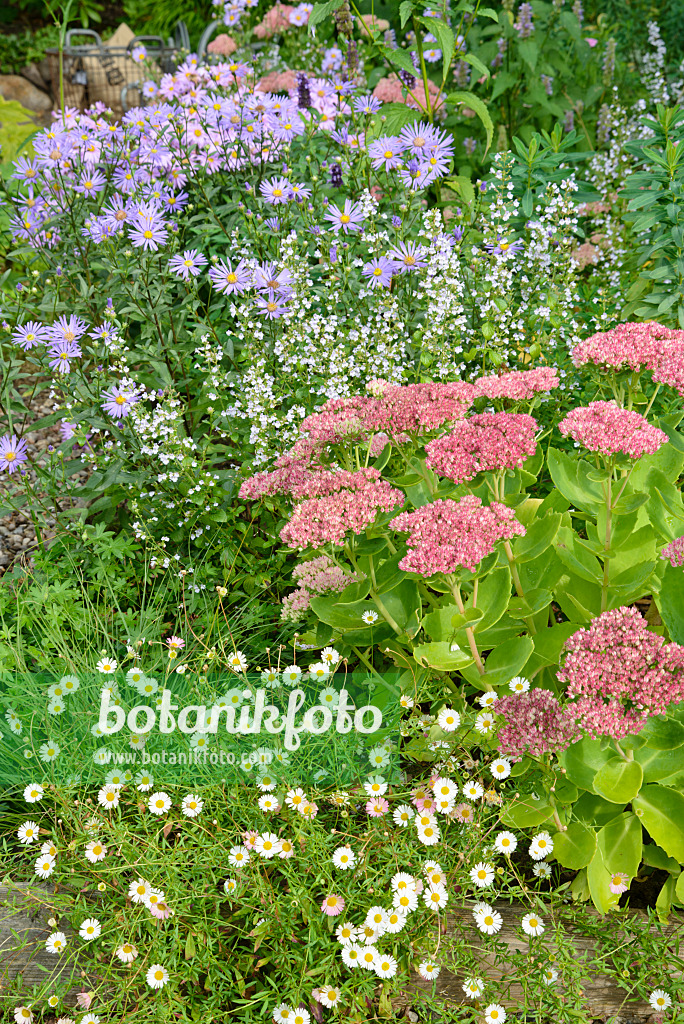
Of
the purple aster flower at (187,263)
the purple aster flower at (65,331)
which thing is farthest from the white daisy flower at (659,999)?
the purple aster flower at (187,263)

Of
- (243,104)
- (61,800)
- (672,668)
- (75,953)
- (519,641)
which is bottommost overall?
(75,953)

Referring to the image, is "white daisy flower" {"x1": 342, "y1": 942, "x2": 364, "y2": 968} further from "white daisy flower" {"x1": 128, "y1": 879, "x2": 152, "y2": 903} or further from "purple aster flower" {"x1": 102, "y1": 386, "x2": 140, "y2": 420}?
"purple aster flower" {"x1": 102, "y1": 386, "x2": 140, "y2": 420}

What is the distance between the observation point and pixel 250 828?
→ 1.94m

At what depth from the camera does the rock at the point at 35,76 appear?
10.5 meters

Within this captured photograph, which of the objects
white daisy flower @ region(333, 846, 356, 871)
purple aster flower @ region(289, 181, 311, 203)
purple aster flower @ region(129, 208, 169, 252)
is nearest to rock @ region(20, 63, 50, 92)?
purple aster flower @ region(289, 181, 311, 203)

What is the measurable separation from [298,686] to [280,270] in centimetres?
157

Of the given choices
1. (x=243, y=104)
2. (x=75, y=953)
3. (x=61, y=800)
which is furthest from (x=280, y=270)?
(x=75, y=953)

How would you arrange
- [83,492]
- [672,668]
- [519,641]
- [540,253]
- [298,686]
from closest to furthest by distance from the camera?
[672,668], [519,641], [298,686], [83,492], [540,253]

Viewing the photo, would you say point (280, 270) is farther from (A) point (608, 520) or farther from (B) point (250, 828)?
(B) point (250, 828)

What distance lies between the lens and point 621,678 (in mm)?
1634

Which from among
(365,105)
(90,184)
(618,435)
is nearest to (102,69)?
(90,184)

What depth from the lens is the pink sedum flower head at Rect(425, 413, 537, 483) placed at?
1870mm

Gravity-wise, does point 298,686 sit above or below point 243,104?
below

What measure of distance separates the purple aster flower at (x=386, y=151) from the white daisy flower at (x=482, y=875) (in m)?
2.59
